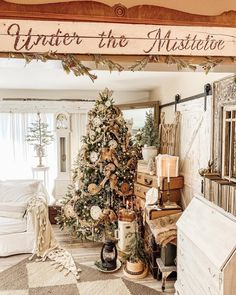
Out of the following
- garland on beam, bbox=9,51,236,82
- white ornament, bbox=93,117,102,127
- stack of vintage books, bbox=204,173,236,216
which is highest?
garland on beam, bbox=9,51,236,82

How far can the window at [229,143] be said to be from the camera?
275 centimetres

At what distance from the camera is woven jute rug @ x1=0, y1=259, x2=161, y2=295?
10.9 feet

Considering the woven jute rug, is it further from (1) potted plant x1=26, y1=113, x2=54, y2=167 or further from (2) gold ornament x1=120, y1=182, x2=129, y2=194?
(1) potted plant x1=26, y1=113, x2=54, y2=167

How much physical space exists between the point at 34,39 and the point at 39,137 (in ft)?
15.0

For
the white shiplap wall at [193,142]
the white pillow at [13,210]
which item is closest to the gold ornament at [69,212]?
the white pillow at [13,210]

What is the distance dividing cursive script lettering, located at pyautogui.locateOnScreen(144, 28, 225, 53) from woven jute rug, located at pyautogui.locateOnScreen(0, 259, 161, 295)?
268cm

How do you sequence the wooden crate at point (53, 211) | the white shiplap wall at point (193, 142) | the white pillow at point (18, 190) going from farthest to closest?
1. the wooden crate at point (53, 211)
2. the white pillow at point (18, 190)
3. the white shiplap wall at point (193, 142)

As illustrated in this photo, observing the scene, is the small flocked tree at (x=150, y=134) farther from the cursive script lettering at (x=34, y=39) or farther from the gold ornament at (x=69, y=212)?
the cursive script lettering at (x=34, y=39)

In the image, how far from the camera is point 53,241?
444cm

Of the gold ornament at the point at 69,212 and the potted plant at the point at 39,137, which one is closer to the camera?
the gold ornament at the point at 69,212

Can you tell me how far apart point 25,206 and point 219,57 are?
3.51 metres

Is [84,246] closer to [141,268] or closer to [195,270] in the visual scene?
[141,268]

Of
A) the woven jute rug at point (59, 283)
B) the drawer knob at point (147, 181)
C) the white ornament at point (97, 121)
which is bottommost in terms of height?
the woven jute rug at point (59, 283)

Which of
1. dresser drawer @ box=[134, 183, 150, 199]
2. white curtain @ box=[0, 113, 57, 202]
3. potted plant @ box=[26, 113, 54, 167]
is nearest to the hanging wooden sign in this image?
dresser drawer @ box=[134, 183, 150, 199]
